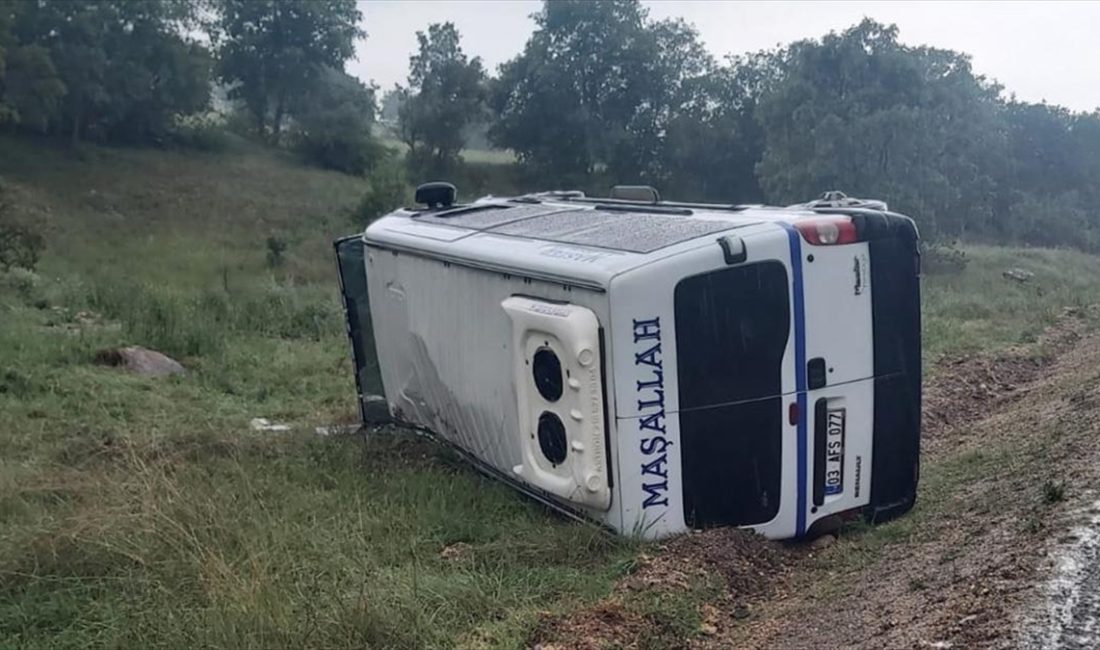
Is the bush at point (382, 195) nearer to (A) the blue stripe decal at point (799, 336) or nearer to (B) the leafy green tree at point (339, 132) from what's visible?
(B) the leafy green tree at point (339, 132)

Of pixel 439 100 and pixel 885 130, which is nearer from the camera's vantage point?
pixel 885 130

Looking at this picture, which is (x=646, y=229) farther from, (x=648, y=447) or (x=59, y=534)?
(x=59, y=534)

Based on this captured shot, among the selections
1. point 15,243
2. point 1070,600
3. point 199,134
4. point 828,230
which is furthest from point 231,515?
point 199,134

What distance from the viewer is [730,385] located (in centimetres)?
511

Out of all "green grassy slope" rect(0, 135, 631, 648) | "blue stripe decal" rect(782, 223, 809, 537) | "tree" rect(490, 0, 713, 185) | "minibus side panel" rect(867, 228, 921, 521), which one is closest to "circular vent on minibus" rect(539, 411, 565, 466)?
"green grassy slope" rect(0, 135, 631, 648)

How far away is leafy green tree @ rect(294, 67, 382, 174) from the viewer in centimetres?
4384

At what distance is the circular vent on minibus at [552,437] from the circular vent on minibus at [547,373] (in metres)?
0.11

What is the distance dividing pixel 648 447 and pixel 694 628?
1.01 meters

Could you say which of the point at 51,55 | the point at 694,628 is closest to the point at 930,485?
the point at 694,628

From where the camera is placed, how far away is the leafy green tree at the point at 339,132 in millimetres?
43844

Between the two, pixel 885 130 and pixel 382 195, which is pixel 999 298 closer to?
pixel 885 130

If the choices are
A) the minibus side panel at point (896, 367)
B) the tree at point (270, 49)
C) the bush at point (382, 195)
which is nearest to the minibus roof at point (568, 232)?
the minibus side panel at point (896, 367)

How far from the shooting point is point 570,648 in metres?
3.86

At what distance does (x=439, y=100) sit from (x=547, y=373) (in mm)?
40144
